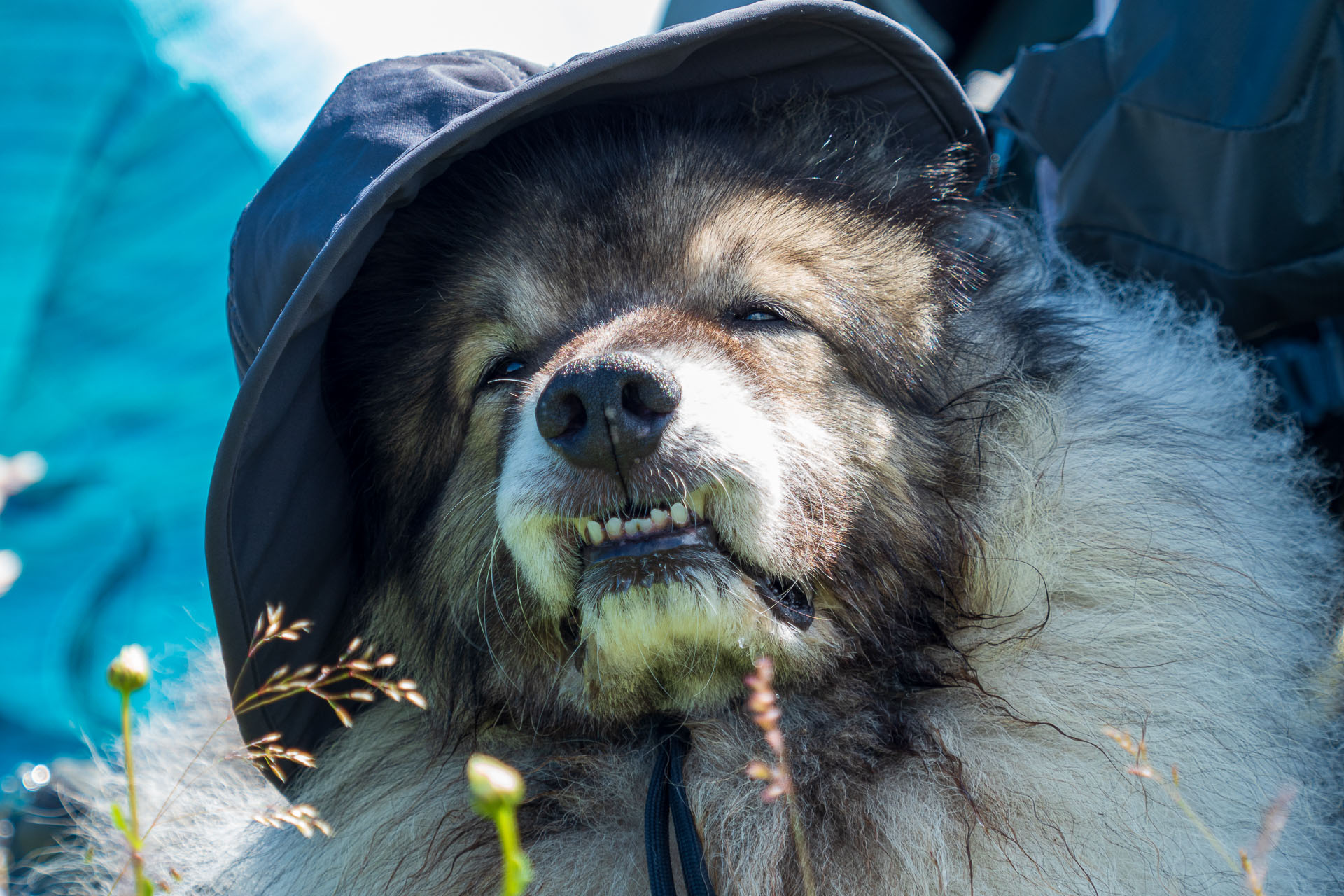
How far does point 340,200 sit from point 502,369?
1.56 feet

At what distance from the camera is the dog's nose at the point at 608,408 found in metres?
1.66

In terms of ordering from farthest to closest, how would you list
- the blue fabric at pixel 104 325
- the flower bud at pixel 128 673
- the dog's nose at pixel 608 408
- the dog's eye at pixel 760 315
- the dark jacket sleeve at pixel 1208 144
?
the blue fabric at pixel 104 325, the dark jacket sleeve at pixel 1208 144, the dog's eye at pixel 760 315, the dog's nose at pixel 608 408, the flower bud at pixel 128 673

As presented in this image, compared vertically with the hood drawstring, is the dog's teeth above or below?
above

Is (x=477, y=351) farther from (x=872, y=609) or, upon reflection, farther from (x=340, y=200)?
(x=872, y=609)

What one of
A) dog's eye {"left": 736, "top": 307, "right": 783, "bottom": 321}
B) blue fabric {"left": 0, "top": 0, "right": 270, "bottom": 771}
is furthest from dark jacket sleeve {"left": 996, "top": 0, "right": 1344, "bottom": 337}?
blue fabric {"left": 0, "top": 0, "right": 270, "bottom": 771}

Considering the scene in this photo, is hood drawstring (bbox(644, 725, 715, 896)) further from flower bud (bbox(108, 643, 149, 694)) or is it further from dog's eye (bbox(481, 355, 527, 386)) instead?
flower bud (bbox(108, 643, 149, 694))

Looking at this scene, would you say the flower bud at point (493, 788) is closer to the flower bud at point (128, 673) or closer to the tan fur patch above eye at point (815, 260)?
the flower bud at point (128, 673)

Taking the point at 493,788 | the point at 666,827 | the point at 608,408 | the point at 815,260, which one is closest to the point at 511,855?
the point at 493,788

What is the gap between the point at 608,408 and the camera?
5.46 ft

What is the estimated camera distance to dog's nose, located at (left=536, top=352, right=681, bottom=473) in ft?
5.43

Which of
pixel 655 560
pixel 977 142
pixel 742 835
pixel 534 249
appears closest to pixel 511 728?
pixel 742 835

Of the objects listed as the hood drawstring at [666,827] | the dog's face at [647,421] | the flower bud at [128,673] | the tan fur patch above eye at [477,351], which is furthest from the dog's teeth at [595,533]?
the flower bud at [128,673]

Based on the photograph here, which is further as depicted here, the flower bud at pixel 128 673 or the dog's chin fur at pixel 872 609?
the dog's chin fur at pixel 872 609

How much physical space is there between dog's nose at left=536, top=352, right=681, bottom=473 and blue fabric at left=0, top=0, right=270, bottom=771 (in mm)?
2328
